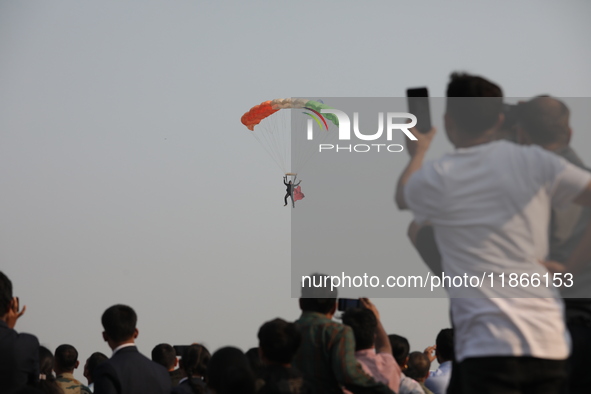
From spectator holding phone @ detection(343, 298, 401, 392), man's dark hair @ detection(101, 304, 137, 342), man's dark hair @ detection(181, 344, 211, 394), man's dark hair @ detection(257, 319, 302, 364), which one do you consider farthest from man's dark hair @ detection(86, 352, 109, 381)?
man's dark hair @ detection(257, 319, 302, 364)

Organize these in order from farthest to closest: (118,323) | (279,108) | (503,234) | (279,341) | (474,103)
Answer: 1. (279,108)
2. (118,323)
3. (279,341)
4. (474,103)
5. (503,234)

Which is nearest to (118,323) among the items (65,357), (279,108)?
(65,357)

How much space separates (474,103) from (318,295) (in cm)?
212

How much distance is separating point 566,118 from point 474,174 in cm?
82

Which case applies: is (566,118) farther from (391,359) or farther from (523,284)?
(391,359)

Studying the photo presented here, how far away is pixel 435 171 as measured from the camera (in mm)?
2912

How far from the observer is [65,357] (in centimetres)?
757

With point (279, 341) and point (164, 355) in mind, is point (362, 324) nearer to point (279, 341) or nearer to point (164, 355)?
point (279, 341)

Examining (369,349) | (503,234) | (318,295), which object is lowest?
(369,349)

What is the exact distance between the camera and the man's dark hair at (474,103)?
2.92m

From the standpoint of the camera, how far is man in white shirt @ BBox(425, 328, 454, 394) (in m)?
6.29

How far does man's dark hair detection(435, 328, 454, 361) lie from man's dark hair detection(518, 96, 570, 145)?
3.19 m

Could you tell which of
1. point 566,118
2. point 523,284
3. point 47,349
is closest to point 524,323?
point 523,284

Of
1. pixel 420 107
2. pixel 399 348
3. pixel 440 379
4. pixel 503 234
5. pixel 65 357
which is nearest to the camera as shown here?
pixel 503 234
